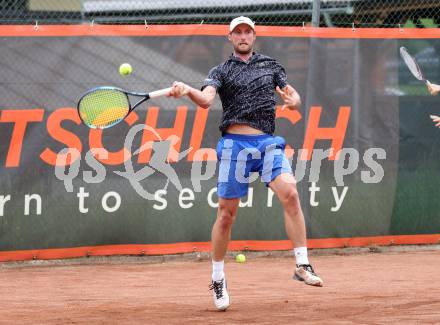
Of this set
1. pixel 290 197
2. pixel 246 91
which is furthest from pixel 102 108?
pixel 290 197

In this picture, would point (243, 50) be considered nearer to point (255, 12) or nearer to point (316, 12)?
point (316, 12)

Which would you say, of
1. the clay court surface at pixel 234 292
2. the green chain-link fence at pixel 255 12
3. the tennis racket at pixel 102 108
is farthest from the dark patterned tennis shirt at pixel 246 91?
the green chain-link fence at pixel 255 12

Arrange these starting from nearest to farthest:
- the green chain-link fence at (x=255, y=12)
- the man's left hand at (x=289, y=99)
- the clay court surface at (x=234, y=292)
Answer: the clay court surface at (x=234, y=292) < the man's left hand at (x=289, y=99) < the green chain-link fence at (x=255, y=12)

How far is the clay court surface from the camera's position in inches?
256

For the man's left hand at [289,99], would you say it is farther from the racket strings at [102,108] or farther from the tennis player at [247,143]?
the racket strings at [102,108]

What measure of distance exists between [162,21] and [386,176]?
15.1 ft

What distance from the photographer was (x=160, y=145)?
9.52 metres

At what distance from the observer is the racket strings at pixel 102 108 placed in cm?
659

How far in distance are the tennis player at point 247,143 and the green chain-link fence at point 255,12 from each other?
4.25 metres

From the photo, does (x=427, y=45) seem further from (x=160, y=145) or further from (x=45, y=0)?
(x=45, y=0)

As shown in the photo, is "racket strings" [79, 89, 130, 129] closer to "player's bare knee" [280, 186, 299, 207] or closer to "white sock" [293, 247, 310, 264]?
"player's bare knee" [280, 186, 299, 207]

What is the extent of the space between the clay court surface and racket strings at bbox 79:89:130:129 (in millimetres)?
1302

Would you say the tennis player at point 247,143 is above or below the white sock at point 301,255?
above

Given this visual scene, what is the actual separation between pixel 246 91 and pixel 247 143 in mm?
365
